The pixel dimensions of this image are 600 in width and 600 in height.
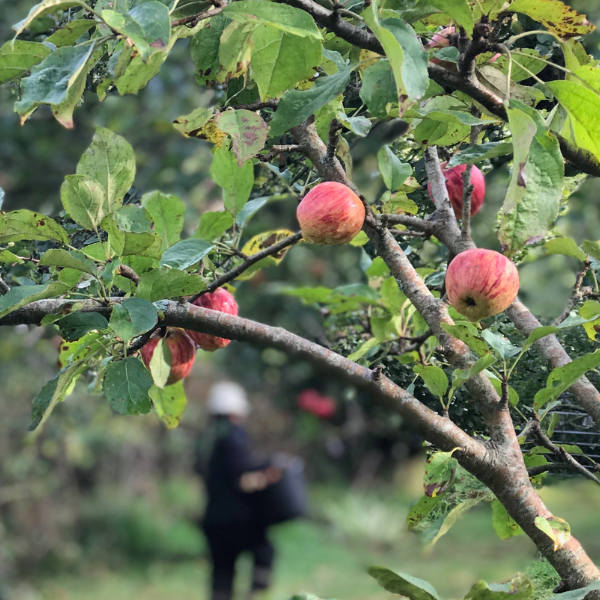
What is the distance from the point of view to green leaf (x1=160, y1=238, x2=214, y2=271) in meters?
0.81

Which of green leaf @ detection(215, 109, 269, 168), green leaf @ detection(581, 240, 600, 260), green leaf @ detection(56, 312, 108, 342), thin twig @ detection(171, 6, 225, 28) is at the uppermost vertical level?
thin twig @ detection(171, 6, 225, 28)

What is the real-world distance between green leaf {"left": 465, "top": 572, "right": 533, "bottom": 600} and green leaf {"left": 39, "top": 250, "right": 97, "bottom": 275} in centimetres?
47

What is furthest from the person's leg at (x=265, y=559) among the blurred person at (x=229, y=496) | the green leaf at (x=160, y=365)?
the green leaf at (x=160, y=365)

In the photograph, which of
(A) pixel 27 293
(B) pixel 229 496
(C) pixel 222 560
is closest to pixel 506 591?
(A) pixel 27 293

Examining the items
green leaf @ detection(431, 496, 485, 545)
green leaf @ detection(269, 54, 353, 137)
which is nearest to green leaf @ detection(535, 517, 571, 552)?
green leaf @ detection(431, 496, 485, 545)

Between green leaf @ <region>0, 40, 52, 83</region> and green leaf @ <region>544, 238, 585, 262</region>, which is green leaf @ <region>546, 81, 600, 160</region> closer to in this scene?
green leaf @ <region>544, 238, 585, 262</region>

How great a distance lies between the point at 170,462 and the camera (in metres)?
5.59

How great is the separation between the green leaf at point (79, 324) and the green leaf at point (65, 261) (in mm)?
48

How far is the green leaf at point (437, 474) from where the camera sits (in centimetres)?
69

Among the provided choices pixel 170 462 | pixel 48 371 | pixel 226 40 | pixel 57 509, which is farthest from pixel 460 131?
pixel 170 462

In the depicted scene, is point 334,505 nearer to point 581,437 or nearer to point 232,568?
point 581,437

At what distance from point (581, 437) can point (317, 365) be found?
0.48 meters

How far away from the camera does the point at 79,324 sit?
2.50 feet

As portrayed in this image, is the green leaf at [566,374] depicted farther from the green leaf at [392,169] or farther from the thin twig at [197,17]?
the thin twig at [197,17]
